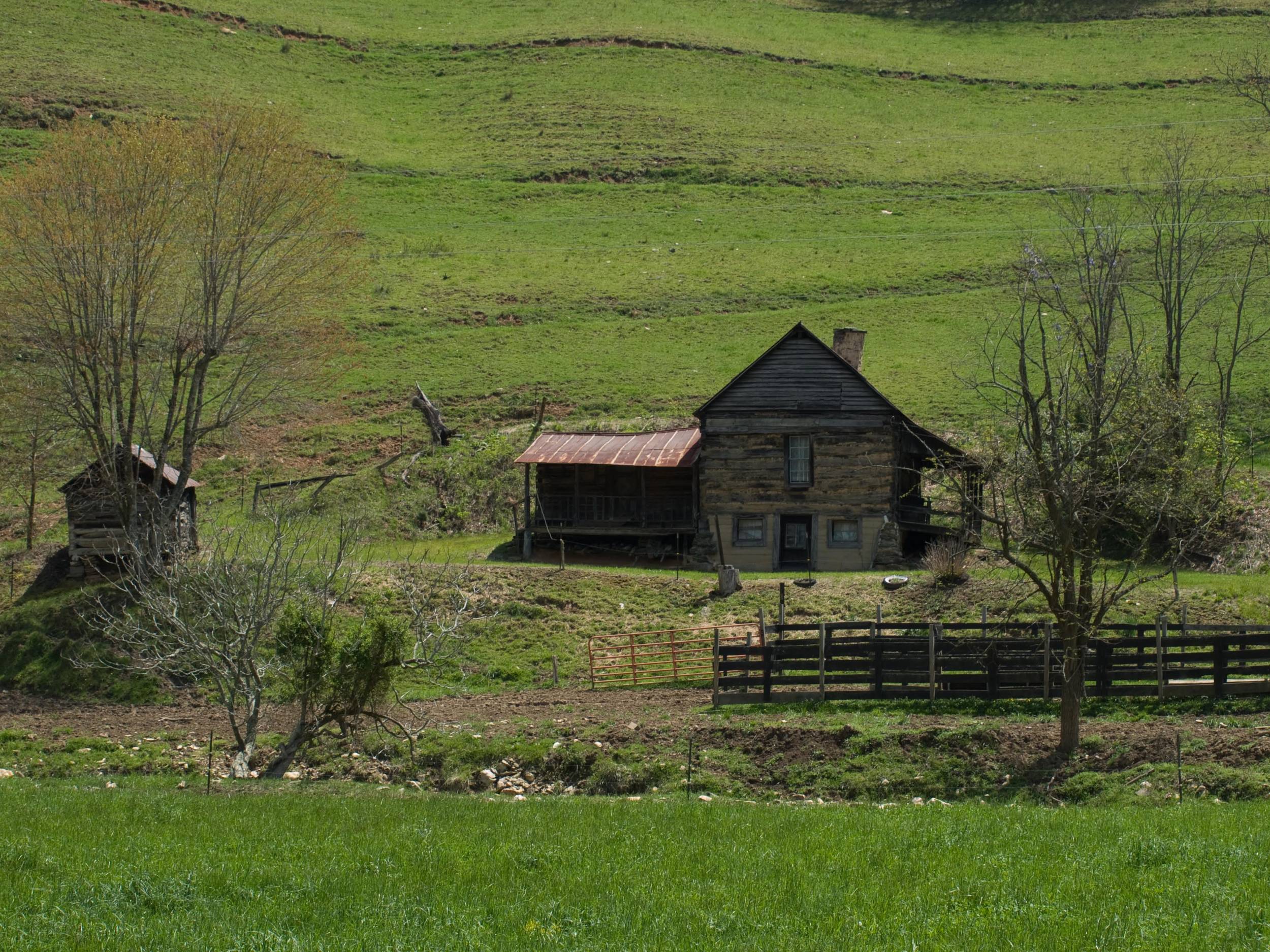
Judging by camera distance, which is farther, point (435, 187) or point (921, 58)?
point (921, 58)

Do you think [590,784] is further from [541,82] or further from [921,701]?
[541,82]

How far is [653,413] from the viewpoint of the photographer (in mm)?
48844

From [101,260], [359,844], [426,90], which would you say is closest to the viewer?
[359,844]

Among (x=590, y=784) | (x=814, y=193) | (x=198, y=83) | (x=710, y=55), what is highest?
(x=710, y=55)

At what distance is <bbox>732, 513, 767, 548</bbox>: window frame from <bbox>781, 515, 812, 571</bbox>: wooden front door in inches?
22.5

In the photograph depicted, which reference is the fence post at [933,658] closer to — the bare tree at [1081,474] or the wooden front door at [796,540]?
the bare tree at [1081,474]

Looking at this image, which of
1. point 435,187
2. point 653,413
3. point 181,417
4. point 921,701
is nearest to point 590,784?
point 921,701

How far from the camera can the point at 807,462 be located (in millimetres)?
39000

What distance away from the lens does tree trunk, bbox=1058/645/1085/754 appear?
19.3m

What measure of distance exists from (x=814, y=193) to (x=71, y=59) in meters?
44.7

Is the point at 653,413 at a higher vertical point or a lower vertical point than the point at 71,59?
lower

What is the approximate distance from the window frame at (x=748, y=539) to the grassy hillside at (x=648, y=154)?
9.64 m

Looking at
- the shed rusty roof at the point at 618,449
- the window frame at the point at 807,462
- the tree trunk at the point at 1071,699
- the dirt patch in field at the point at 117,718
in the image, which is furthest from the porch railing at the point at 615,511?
the tree trunk at the point at 1071,699

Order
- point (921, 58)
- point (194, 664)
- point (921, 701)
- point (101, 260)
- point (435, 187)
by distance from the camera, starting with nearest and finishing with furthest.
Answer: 1. point (921, 701)
2. point (194, 664)
3. point (101, 260)
4. point (435, 187)
5. point (921, 58)
